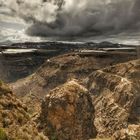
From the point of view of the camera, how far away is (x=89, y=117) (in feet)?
567

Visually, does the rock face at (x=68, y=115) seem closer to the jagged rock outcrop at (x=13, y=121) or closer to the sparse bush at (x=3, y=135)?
the jagged rock outcrop at (x=13, y=121)

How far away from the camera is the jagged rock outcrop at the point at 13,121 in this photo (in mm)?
36078

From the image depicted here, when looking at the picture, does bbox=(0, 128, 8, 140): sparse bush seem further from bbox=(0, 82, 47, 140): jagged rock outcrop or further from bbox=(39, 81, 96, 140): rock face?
bbox=(39, 81, 96, 140): rock face

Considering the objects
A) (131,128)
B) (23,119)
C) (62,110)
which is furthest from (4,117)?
(62,110)

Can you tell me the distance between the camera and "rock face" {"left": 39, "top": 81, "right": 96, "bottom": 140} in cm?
15450

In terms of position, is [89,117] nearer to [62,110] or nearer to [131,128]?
[62,110]

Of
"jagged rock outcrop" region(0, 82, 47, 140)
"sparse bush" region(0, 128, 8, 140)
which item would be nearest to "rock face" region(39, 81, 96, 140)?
"jagged rock outcrop" region(0, 82, 47, 140)

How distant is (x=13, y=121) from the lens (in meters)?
40.0

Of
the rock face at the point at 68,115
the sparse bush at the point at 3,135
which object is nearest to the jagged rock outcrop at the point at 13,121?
the sparse bush at the point at 3,135

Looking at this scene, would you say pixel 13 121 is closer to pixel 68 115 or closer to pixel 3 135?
pixel 3 135

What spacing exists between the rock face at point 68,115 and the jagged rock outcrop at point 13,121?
→ 4048 inches

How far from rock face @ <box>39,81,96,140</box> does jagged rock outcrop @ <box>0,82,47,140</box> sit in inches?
4048

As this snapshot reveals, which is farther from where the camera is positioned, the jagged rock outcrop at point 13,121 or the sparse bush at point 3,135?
the jagged rock outcrop at point 13,121

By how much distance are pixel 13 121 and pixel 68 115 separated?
126 meters
